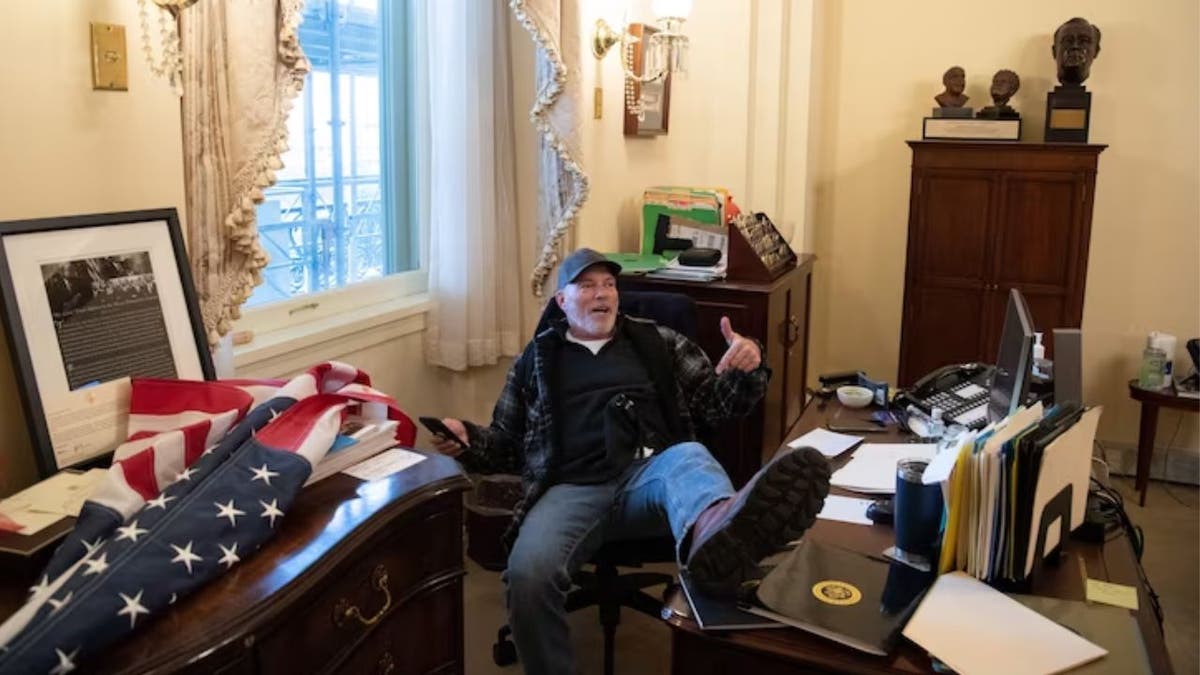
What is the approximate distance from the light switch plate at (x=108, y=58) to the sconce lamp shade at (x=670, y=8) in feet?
6.87

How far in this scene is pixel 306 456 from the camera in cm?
157

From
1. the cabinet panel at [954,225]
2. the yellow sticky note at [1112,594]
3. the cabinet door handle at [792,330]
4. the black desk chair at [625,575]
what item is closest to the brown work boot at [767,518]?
the yellow sticky note at [1112,594]

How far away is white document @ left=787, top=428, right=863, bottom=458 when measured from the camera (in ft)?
7.43

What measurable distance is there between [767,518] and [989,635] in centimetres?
37

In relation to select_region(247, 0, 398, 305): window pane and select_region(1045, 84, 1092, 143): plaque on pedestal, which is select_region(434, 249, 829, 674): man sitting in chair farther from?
select_region(1045, 84, 1092, 143): plaque on pedestal

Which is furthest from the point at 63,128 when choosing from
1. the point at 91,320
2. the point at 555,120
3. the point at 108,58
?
the point at 555,120

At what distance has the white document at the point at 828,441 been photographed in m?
2.27

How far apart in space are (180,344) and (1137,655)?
1663 mm

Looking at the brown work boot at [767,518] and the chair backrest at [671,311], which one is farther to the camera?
the chair backrest at [671,311]

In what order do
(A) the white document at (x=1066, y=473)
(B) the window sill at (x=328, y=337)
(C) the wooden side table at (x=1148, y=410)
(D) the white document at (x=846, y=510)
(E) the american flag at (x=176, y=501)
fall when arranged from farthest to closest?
(C) the wooden side table at (x=1148, y=410) < (B) the window sill at (x=328, y=337) < (D) the white document at (x=846, y=510) < (A) the white document at (x=1066, y=473) < (E) the american flag at (x=176, y=501)

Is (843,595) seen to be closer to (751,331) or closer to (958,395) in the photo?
(958,395)

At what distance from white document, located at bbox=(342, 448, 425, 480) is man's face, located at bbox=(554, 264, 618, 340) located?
0.88 m

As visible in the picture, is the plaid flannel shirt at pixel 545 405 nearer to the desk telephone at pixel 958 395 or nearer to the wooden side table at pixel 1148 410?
the desk telephone at pixel 958 395

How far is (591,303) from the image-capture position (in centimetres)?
262
